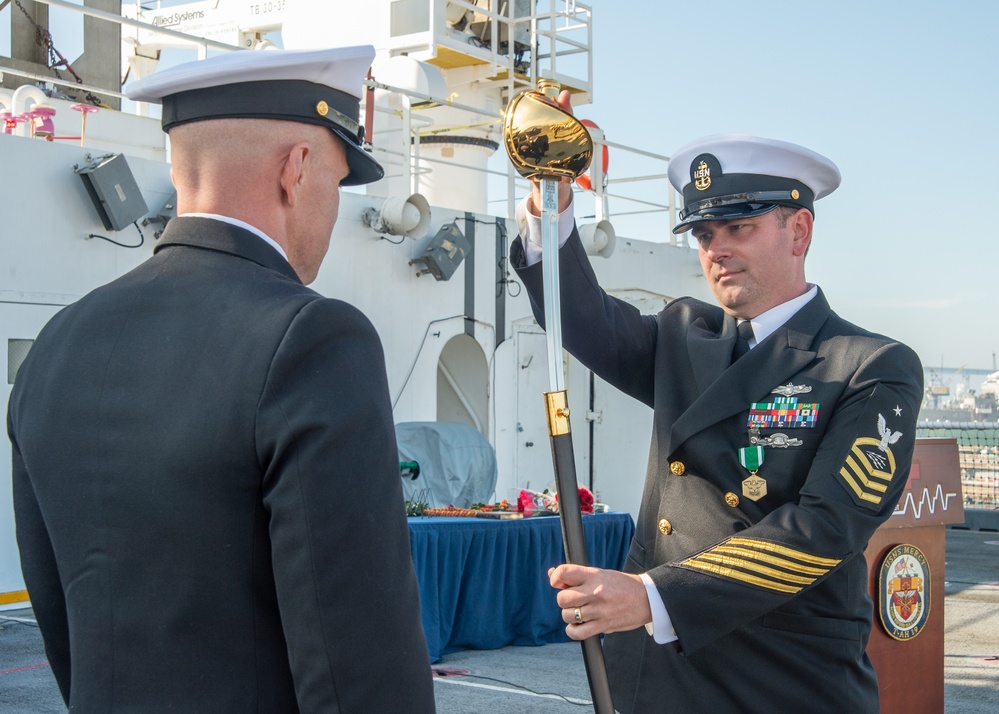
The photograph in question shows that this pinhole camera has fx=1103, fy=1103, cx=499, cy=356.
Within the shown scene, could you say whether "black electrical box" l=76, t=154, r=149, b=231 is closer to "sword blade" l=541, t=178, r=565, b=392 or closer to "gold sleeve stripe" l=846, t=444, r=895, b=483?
"sword blade" l=541, t=178, r=565, b=392

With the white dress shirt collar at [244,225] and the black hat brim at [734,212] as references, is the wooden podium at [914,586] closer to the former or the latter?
the black hat brim at [734,212]

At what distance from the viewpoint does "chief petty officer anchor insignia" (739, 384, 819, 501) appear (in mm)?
2223

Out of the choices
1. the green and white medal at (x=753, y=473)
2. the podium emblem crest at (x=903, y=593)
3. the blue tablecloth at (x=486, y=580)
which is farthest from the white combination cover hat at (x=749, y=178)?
the blue tablecloth at (x=486, y=580)

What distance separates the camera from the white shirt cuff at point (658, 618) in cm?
203

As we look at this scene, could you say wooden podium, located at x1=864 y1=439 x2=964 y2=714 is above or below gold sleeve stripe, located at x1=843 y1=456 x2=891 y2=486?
below

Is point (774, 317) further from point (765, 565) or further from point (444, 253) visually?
point (444, 253)

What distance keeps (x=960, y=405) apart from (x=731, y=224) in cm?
11918

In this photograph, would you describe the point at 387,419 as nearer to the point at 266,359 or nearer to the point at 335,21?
the point at 266,359

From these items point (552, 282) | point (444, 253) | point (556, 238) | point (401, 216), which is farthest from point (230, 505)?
point (444, 253)

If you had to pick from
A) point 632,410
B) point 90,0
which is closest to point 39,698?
point 632,410

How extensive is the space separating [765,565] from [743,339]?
1.97 ft

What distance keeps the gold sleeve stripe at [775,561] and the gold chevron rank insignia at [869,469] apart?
155 mm

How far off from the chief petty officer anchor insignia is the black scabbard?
17.9 inches

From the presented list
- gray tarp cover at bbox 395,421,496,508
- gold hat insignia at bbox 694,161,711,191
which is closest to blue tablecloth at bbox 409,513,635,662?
gray tarp cover at bbox 395,421,496,508
